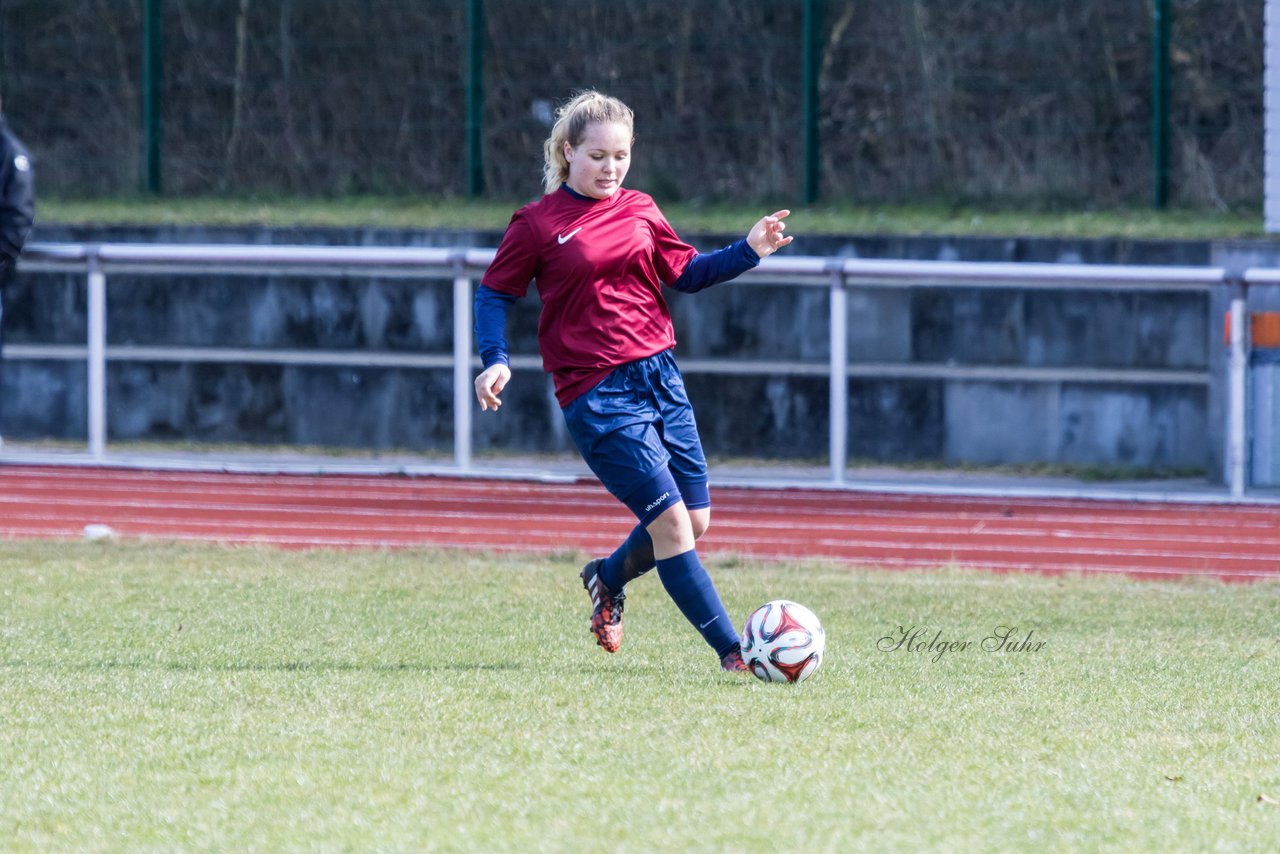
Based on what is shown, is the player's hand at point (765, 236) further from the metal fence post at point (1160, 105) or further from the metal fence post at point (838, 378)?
the metal fence post at point (1160, 105)

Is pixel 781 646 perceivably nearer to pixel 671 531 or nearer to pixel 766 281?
pixel 671 531

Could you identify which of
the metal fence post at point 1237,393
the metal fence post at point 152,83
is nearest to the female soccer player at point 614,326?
the metal fence post at point 1237,393

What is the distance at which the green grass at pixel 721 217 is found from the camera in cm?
1366

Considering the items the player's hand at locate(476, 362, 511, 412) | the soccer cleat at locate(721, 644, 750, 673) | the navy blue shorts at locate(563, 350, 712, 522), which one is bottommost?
the soccer cleat at locate(721, 644, 750, 673)

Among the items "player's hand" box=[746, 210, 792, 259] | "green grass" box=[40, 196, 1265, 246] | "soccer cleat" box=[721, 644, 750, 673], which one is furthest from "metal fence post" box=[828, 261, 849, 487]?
"soccer cleat" box=[721, 644, 750, 673]

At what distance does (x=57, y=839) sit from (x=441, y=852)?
2.55 ft

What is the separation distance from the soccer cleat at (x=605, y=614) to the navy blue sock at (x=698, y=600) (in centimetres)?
35

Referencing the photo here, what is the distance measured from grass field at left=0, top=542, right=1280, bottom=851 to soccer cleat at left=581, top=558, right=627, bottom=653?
0.08m

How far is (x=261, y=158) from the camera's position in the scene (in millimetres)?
17078

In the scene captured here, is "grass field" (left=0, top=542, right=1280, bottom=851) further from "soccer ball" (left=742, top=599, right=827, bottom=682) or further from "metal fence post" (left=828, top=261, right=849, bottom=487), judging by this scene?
"metal fence post" (left=828, top=261, right=849, bottom=487)

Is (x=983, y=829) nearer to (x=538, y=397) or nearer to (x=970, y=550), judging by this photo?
(x=970, y=550)

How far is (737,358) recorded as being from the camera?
13055 millimetres

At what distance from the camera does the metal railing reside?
10.9 m

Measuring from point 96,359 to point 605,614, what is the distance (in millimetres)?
6970
